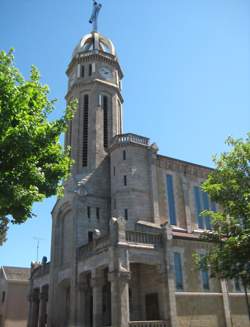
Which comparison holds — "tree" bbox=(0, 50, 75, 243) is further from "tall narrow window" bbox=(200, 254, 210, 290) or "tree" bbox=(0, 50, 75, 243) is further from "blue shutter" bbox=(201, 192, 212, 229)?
"blue shutter" bbox=(201, 192, 212, 229)

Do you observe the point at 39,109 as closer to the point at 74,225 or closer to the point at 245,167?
the point at 245,167

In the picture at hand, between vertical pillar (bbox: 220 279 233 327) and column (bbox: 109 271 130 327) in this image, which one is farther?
vertical pillar (bbox: 220 279 233 327)

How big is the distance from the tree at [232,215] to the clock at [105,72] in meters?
25.3

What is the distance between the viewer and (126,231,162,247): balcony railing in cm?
2311

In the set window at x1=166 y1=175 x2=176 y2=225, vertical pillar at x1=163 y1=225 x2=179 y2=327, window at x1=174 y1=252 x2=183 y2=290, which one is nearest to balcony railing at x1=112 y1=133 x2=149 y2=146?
window at x1=166 y1=175 x2=176 y2=225

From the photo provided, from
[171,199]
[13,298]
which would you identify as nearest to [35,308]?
[13,298]

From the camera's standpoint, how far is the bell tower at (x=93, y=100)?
3531 centimetres

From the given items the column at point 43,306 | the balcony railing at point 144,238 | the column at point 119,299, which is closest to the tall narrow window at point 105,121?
the balcony railing at point 144,238

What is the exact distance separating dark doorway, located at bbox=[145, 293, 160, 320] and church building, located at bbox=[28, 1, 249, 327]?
7 cm

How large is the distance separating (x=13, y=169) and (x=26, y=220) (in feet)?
7.67

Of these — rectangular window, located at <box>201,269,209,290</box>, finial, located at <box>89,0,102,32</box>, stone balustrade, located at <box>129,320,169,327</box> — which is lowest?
stone balustrade, located at <box>129,320,169,327</box>

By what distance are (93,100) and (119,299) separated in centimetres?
2384

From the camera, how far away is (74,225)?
2930cm

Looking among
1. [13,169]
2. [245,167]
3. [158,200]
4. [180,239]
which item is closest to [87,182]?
[158,200]
